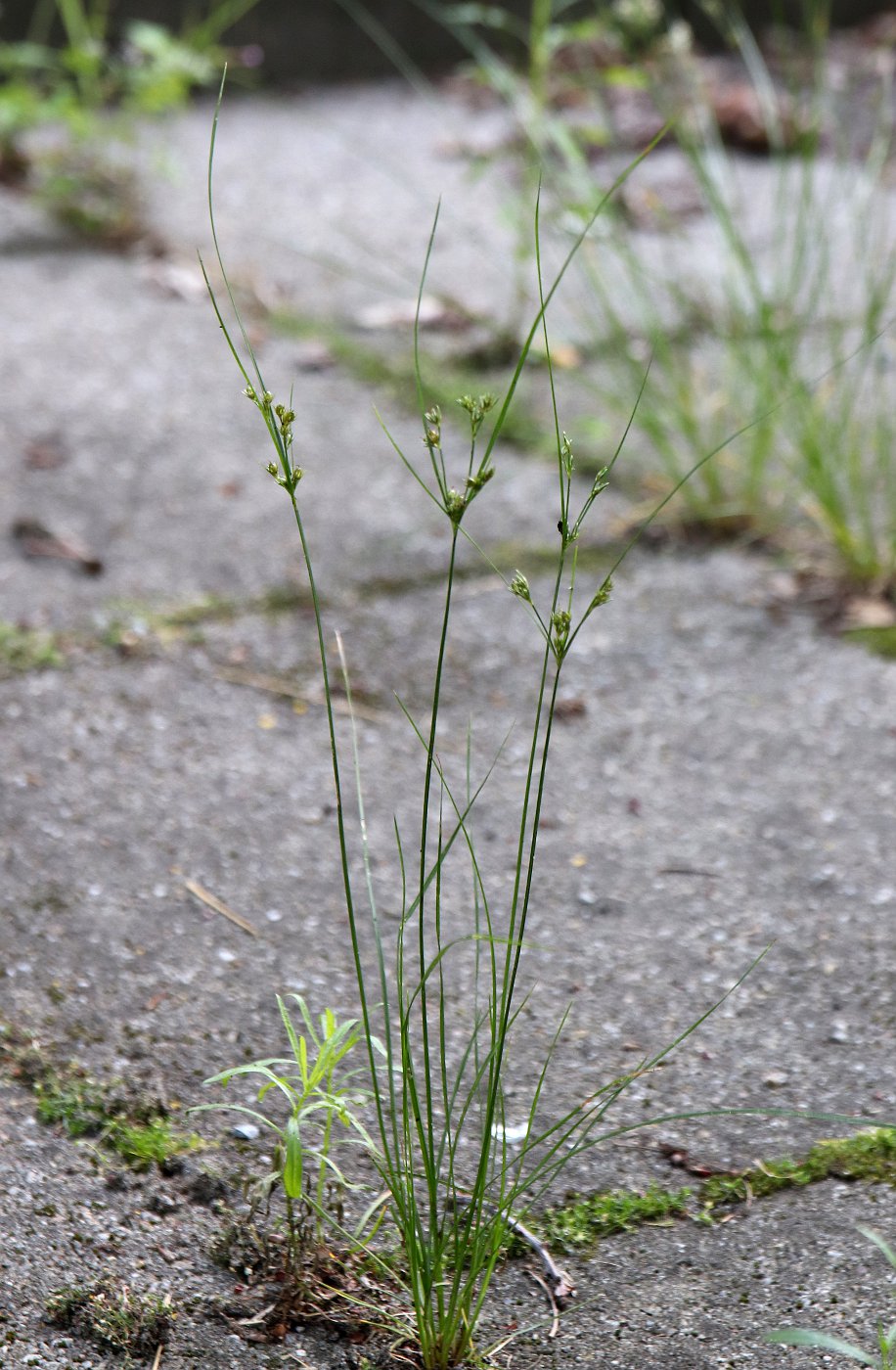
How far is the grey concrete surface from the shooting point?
1100mm

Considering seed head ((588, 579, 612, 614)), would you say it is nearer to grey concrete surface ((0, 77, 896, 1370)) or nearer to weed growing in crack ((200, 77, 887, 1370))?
weed growing in crack ((200, 77, 887, 1370))

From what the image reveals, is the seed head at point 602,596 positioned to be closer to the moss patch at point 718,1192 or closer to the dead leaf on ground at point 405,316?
the moss patch at point 718,1192

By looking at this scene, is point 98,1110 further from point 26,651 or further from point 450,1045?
point 26,651

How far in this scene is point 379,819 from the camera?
164 centimetres

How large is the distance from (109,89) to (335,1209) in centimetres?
299

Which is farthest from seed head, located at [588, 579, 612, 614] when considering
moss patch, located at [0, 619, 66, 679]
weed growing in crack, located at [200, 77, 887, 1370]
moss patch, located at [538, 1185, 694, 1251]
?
moss patch, located at [0, 619, 66, 679]

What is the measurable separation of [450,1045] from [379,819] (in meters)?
0.38

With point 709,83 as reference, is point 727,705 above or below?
below

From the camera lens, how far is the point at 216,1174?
1157 mm

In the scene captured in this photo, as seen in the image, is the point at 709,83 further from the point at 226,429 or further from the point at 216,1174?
the point at 216,1174

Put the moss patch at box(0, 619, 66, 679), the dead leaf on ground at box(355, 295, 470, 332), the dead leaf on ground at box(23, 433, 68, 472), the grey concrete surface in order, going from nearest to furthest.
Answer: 1. the grey concrete surface
2. the moss patch at box(0, 619, 66, 679)
3. the dead leaf on ground at box(23, 433, 68, 472)
4. the dead leaf on ground at box(355, 295, 470, 332)

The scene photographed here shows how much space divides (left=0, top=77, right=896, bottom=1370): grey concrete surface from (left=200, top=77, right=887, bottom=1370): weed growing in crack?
1.2 inches

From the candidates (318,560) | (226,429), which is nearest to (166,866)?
(318,560)

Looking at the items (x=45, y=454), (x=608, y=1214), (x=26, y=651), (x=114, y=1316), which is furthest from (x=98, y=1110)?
(x=45, y=454)
